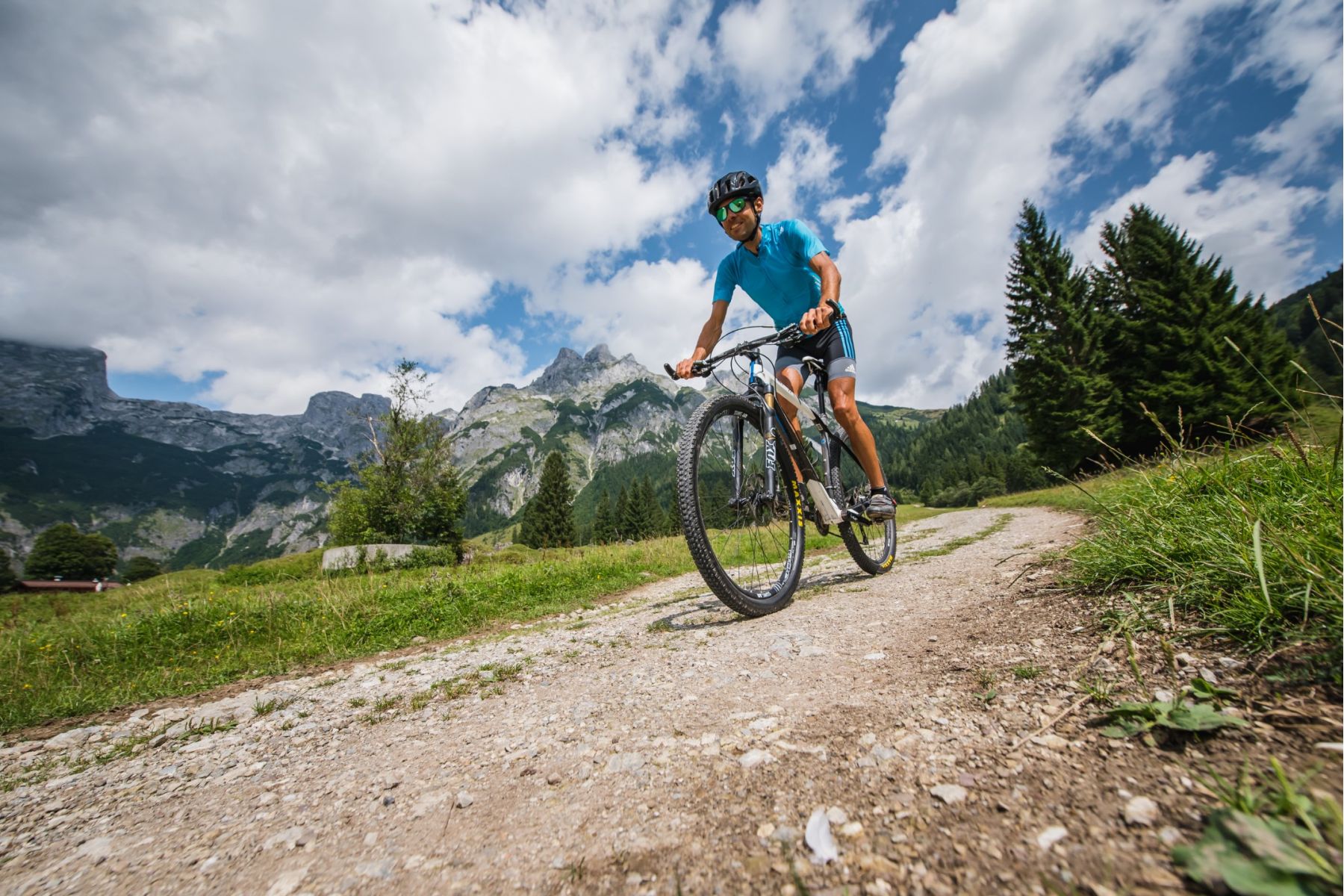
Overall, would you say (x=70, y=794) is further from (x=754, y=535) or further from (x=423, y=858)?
(x=754, y=535)

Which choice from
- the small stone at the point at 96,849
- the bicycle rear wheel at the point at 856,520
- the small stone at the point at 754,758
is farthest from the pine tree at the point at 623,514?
the small stone at the point at 754,758

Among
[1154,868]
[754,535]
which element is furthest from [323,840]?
[754,535]

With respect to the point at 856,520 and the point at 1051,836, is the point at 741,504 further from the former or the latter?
the point at 1051,836

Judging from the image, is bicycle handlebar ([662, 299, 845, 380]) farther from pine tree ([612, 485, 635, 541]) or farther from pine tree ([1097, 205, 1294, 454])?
pine tree ([612, 485, 635, 541])

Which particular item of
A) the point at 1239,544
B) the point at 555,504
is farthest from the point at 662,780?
the point at 555,504

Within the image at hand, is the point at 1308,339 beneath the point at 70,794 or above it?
above

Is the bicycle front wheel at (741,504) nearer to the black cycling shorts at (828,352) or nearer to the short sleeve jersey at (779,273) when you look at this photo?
the black cycling shorts at (828,352)

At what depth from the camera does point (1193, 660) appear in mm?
1745

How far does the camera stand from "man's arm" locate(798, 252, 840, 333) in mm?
4535

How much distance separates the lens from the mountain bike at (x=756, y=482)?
15.4 feet

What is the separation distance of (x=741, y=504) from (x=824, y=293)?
2.17 metres

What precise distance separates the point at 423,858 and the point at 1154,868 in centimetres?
177

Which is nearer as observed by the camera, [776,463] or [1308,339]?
[776,463]

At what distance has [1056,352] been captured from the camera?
31734mm
